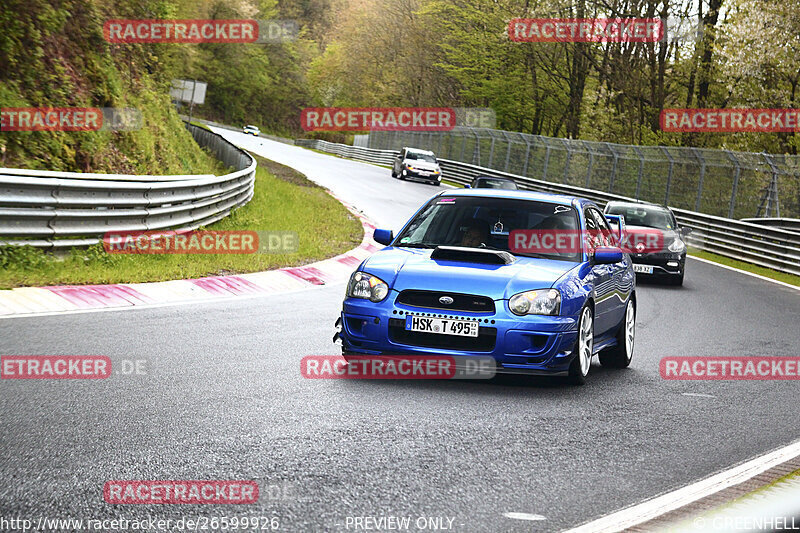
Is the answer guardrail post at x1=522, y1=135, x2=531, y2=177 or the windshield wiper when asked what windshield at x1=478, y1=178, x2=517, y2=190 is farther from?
the windshield wiper

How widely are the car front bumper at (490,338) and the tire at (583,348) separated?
0.22 meters

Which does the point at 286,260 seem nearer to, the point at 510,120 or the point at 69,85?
the point at 69,85

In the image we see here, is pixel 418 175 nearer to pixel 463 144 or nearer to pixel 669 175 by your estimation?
pixel 463 144

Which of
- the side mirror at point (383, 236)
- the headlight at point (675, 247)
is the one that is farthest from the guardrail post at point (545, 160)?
the side mirror at point (383, 236)

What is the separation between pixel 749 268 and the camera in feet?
83.6

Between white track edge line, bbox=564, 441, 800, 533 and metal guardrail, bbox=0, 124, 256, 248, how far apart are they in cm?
915

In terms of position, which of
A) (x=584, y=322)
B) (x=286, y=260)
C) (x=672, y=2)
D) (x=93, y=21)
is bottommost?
(x=286, y=260)

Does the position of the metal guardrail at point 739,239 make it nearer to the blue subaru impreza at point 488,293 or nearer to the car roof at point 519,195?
the car roof at point 519,195

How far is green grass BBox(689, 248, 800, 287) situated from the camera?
A: 76.3 feet

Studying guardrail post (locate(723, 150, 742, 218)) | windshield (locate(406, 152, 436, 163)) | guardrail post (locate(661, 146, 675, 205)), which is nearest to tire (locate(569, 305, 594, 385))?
guardrail post (locate(723, 150, 742, 218))

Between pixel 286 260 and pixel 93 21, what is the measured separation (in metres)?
6.21

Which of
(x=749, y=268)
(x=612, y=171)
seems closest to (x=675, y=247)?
(x=749, y=268)

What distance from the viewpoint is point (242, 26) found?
3484 inches

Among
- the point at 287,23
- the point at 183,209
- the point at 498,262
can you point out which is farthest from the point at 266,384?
the point at 287,23
